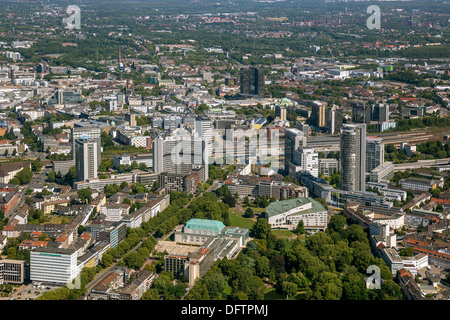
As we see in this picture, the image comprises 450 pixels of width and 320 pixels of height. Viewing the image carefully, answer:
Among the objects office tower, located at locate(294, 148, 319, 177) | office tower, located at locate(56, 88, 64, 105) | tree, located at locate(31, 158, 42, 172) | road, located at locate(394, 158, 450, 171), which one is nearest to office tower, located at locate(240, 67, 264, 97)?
office tower, located at locate(56, 88, 64, 105)

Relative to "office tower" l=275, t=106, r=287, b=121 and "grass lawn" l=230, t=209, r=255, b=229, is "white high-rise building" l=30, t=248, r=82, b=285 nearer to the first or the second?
"grass lawn" l=230, t=209, r=255, b=229

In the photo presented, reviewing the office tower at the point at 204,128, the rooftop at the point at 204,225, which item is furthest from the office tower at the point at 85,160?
the office tower at the point at 204,128

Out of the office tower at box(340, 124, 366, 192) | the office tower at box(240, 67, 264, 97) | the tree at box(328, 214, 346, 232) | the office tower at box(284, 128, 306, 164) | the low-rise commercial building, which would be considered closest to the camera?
the tree at box(328, 214, 346, 232)

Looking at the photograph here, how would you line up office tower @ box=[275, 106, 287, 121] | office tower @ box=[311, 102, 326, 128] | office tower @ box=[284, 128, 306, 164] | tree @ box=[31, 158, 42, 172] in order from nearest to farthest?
office tower @ box=[284, 128, 306, 164] → tree @ box=[31, 158, 42, 172] → office tower @ box=[311, 102, 326, 128] → office tower @ box=[275, 106, 287, 121]

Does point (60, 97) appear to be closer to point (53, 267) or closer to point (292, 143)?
point (292, 143)

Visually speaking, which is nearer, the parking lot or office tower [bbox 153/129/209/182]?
the parking lot

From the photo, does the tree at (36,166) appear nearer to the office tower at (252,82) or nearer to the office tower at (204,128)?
the office tower at (204,128)
